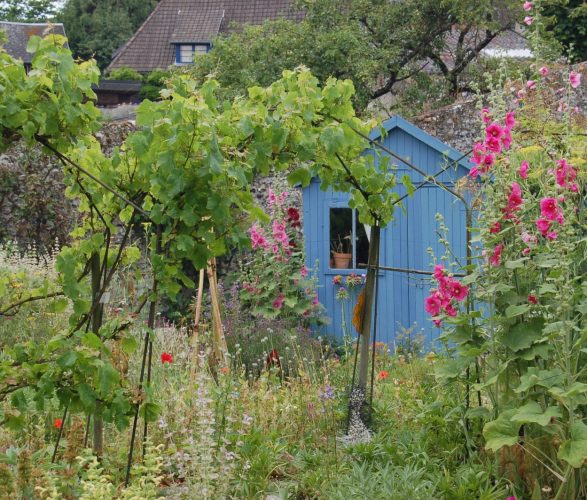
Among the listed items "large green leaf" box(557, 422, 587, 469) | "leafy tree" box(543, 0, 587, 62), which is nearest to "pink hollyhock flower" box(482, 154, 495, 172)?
"large green leaf" box(557, 422, 587, 469)

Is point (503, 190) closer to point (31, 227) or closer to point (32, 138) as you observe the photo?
point (32, 138)

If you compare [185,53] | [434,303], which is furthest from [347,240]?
[185,53]

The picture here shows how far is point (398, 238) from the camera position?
368 inches

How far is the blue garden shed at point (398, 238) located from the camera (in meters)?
9.09

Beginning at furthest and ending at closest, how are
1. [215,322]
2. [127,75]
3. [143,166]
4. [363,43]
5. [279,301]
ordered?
[127,75] < [363,43] < [279,301] < [215,322] < [143,166]

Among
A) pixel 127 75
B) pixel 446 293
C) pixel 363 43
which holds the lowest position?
pixel 446 293

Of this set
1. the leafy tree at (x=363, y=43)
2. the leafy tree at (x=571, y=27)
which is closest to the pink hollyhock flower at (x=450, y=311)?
the leafy tree at (x=363, y=43)

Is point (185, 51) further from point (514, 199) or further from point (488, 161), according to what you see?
point (514, 199)

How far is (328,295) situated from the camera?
968cm

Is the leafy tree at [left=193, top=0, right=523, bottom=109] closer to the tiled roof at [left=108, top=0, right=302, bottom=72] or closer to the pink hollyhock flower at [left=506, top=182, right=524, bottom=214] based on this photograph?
the pink hollyhock flower at [left=506, top=182, right=524, bottom=214]

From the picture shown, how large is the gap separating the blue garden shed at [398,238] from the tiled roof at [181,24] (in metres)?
21.0

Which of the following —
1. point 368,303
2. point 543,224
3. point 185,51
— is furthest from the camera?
point 185,51

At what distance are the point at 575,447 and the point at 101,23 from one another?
134 ft

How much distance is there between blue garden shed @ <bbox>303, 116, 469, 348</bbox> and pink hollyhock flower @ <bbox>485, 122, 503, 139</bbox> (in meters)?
4.86
